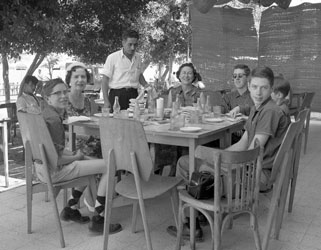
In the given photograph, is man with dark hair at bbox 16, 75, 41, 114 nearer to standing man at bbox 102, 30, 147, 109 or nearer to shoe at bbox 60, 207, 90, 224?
standing man at bbox 102, 30, 147, 109

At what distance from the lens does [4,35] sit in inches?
180

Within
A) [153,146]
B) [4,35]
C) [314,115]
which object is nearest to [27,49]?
[4,35]

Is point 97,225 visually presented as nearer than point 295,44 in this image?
Yes

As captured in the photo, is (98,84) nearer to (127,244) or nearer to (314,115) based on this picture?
(314,115)

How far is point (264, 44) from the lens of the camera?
6.95 meters

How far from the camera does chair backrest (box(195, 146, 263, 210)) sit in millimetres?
2035

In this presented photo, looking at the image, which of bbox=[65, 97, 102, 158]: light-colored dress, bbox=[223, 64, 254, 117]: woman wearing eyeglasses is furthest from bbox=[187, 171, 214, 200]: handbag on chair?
bbox=[223, 64, 254, 117]: woman wearing eyeglasses

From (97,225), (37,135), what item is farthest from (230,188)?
(37,135)

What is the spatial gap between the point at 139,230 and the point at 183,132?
82 cm

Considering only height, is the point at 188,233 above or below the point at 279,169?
below

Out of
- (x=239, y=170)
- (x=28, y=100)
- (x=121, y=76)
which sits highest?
(x=121, y=76)

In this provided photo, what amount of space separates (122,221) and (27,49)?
127 inches

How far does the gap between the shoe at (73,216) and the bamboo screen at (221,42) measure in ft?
15.2

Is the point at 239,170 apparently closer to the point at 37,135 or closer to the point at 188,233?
the point at 188,233
